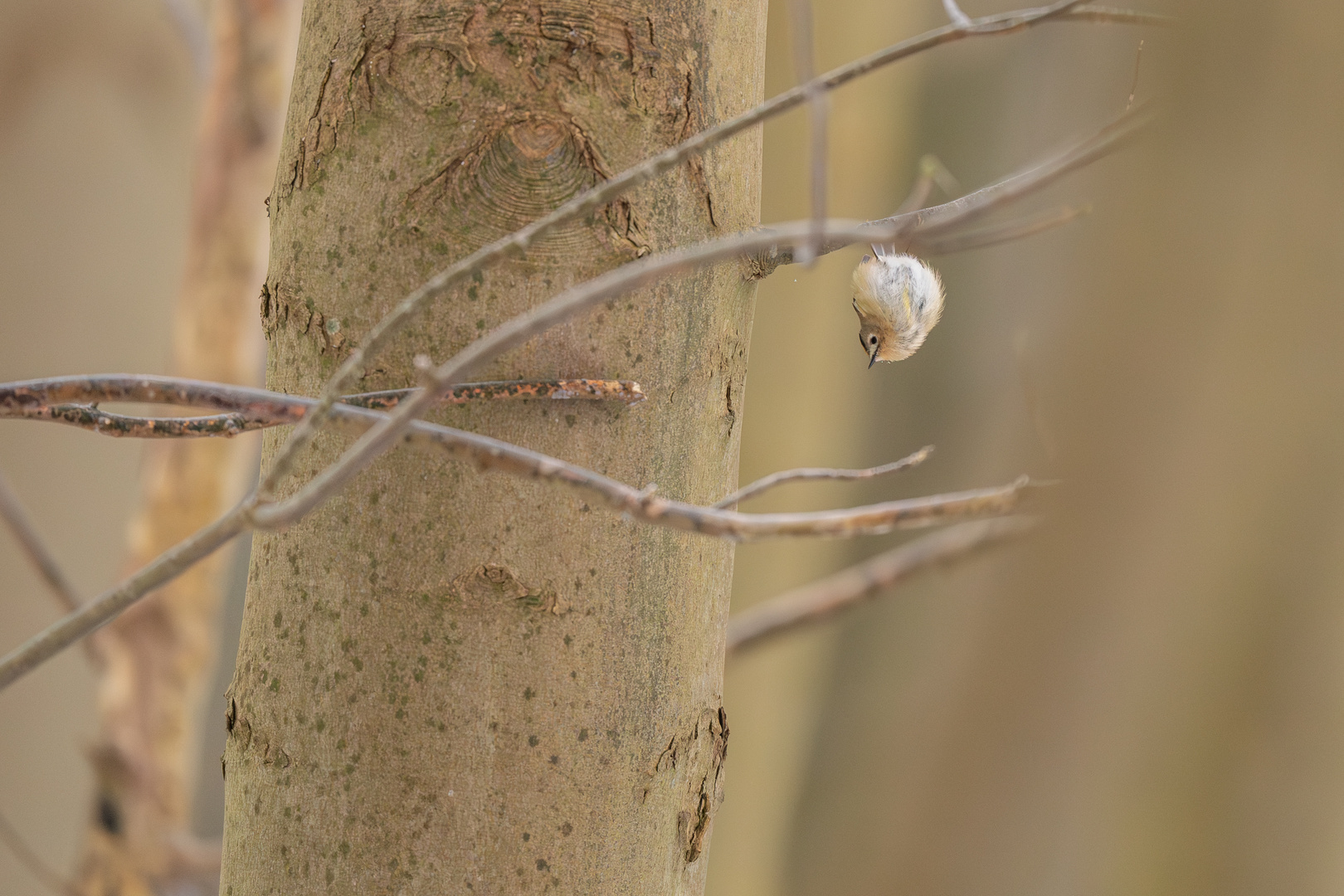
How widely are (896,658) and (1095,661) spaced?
43.4 inches

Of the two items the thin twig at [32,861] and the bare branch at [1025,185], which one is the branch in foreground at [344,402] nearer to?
the bare branch at [1025,185]

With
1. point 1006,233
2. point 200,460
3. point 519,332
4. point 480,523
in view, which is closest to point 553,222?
point 519,332

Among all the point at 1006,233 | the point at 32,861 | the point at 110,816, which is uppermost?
the point at 1006,233

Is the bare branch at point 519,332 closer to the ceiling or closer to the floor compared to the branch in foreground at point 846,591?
closer to the ceiling

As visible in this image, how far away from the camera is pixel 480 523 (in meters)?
0.30

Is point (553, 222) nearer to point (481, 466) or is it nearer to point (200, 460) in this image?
point (481, 466)

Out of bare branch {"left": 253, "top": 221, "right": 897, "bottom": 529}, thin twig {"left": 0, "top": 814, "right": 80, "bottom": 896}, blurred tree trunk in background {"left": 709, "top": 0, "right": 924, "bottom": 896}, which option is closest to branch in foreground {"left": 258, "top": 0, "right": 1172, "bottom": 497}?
bare branch {"left": 253, "top": 221, "right": 897, "bottom": 529}

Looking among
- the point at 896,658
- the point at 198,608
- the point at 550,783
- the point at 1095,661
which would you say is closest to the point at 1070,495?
the point at 1095,661

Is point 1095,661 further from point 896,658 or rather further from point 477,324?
point 896,658

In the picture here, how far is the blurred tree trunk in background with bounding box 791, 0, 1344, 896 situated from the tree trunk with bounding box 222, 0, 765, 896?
4.3 inches

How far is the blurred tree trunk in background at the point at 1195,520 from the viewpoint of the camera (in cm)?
20

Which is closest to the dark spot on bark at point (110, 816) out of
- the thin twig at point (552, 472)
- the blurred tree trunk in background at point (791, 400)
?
the blurred tree trunk in background at point (791, 400)

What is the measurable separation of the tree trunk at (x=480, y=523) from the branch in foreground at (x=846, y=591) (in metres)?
0.25

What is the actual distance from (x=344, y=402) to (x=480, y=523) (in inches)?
2.0
